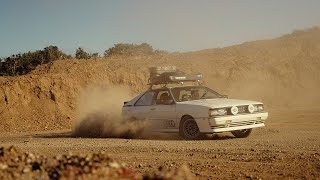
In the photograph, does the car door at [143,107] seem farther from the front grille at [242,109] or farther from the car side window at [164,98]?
the front grille at [242,109]

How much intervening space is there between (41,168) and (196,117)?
7492mm

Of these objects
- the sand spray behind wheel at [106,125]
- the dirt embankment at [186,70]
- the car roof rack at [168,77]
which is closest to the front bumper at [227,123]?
the car roof rack at [168,77]

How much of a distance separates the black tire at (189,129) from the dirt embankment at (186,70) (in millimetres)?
11163

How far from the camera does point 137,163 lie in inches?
324

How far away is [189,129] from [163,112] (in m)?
1.02

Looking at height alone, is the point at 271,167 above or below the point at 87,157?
below

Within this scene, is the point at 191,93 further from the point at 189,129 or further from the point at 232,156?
the point at 232,156

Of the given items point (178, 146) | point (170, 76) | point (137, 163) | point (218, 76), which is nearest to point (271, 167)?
point (137, 163)

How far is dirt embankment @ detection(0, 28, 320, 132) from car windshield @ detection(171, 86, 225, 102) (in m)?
10.6

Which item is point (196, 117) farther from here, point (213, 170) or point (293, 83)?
point (293, 83)

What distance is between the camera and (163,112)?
1276 centimetres

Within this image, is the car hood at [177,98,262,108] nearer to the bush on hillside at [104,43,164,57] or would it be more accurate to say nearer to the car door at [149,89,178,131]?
the car door at [149,89,178,131]

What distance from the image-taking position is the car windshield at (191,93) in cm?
1282

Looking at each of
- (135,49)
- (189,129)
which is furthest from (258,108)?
(135,49)
